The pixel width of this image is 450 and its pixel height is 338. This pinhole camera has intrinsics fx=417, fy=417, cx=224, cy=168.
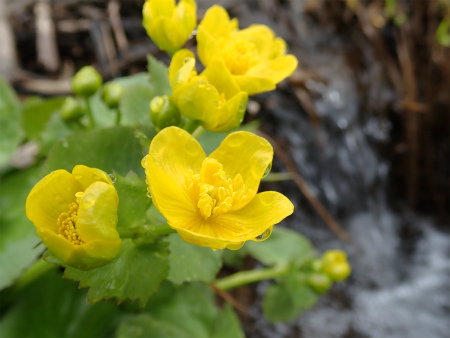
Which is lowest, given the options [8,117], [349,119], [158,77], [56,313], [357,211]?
[357,211]

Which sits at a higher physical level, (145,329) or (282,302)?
(145,329)

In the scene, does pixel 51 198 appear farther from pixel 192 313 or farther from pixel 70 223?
pixel 192 313

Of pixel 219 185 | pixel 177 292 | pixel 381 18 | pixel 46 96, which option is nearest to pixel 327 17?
pixel 381 18

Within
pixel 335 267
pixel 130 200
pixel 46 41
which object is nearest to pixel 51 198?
pixel 130 200

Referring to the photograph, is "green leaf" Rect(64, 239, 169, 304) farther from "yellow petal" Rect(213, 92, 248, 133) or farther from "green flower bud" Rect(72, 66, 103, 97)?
"green flower bud" Rect(72, 66, 103, 97)

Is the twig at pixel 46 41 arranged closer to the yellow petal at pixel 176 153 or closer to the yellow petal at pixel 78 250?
the yellow petal at pixel 176 153

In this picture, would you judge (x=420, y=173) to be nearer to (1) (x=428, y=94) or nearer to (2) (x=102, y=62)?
(1) (x=428, y=94)

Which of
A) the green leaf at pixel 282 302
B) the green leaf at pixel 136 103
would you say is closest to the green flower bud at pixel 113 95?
the green leaf at pixel 136 103
